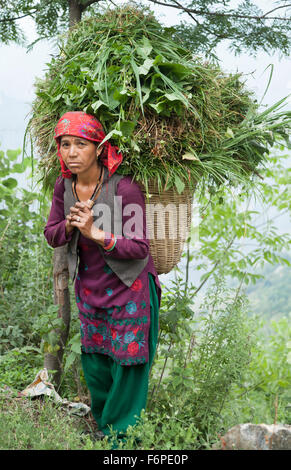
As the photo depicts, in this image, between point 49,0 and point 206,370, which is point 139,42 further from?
point 206,370

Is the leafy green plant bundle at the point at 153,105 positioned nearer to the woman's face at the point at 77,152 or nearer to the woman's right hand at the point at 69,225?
the woman's face at the point at 77,152

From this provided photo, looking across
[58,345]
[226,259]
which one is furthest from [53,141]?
[226,259]

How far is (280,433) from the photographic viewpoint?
1.87m

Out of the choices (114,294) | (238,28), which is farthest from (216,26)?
(114,294)

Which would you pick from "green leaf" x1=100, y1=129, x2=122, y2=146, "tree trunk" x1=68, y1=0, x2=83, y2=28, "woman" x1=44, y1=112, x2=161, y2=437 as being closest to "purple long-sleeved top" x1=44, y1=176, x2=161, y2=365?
"woman" x1=44, y1=112, x2=161, y2=437

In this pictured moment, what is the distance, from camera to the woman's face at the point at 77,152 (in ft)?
6.94

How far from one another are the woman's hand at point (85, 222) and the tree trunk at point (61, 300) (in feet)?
2.50

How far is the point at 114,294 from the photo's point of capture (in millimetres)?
2271

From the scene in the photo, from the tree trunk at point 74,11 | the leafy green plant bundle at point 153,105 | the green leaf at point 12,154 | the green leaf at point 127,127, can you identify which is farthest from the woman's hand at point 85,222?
the green leaf at point 12,154

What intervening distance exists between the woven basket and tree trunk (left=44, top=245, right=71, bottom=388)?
2.30 ft

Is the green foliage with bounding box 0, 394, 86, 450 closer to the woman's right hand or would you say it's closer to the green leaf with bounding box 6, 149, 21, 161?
the woman's right hand

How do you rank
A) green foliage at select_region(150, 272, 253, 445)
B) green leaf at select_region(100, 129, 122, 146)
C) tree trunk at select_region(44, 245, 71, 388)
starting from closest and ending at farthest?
green leaf at select_region(100, 129, 122, 146) < green foliage at select_region(150, 272, 253, 445) < tree trunk at select_region(44, 245, 71, 388)

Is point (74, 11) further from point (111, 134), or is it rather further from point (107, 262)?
point (107, 262)

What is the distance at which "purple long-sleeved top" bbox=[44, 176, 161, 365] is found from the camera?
7.41 ft
